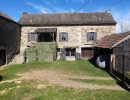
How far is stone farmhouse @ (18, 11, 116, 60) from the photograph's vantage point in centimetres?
2336

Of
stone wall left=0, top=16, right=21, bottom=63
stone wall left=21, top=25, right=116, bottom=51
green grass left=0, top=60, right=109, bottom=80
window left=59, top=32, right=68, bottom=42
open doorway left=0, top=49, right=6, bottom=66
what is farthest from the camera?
window left=59, top=32, right=68, bottom=42

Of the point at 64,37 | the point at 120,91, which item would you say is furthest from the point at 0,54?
the point at 120,91

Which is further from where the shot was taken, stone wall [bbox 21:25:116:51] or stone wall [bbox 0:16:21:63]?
stone wall [bbox 21:25:116:51]

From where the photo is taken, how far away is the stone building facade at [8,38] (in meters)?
18.3

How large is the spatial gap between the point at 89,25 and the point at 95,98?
1710 centimetres

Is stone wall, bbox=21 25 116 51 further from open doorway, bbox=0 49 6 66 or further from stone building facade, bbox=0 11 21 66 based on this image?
open doorway, bbox=0 49 6 66

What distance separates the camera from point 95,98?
7.74 meters

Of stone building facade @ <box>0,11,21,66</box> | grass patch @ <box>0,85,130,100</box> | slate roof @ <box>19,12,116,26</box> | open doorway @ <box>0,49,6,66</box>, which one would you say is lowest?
grass patch @ <box>0,85,130,100</box>

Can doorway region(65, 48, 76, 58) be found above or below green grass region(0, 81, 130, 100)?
above

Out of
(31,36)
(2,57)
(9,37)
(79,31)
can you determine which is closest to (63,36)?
(79,31)

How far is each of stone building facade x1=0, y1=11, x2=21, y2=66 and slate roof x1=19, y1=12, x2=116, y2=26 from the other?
279 cm

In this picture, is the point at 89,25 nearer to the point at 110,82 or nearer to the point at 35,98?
the point at 110,82

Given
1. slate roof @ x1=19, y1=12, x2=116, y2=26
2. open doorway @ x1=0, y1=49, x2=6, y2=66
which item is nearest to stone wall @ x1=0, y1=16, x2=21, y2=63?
open doorway @ x1=0, y1=49, x2=6, y2=66

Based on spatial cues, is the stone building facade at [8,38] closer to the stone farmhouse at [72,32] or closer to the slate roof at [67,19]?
the stone farmhouse at [72,32]
